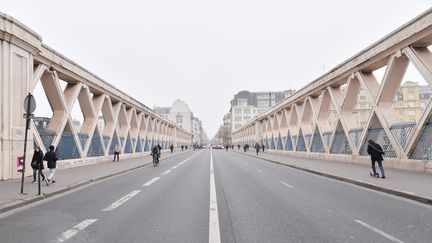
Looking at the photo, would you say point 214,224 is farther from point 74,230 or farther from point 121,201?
point 121,201

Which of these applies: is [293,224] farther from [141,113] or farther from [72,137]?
[141,113]

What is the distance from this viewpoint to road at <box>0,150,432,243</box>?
5527 millimetres

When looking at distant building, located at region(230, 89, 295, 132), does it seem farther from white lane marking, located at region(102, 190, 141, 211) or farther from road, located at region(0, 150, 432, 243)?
road, located at region(0, 150, 432, 243)

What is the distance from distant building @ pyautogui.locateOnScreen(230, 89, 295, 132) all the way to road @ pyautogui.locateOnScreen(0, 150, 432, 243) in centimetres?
15301

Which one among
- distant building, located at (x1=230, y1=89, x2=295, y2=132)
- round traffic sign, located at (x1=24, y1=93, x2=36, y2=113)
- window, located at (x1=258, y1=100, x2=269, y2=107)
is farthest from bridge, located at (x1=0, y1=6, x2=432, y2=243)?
window, located at (x1=258, y1=100, x2=269, y2=107)

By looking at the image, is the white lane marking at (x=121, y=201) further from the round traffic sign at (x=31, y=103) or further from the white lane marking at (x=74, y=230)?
the round traffic sign at (x=31, y=103)

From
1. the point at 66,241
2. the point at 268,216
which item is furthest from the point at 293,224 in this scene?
the point at 66,241

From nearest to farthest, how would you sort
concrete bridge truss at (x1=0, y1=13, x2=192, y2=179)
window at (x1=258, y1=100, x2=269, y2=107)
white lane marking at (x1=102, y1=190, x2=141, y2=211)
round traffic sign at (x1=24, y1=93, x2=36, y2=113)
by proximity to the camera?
white lane marking at (x1=102, y1=190, x2=141, y2=211) → round traffic sign at (x1=24, y1=93, x2=36, y2=113) → concrete bridge truss at (x1=0, y1=13, x2=192, y2=179) → window at (x1=258, y1=100, x2=269, y2=107)

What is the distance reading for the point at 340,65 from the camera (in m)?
25.5

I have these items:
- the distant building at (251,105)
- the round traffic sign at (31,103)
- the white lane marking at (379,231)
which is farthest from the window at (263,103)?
the white lane marking at (379,231)

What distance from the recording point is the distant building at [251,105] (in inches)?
6462

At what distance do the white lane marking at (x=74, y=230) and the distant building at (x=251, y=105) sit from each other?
15611 cm

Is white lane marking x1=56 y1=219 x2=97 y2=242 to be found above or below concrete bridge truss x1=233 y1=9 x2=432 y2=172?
below

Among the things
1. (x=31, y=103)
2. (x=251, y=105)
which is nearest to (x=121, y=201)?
(x=31, y=103)
